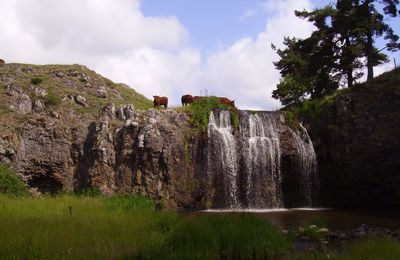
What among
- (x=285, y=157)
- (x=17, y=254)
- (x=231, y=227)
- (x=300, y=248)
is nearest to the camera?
(x=17, y=254)

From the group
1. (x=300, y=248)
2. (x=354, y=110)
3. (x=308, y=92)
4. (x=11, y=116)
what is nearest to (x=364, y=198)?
(x=354, y=110)

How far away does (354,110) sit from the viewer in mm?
28219

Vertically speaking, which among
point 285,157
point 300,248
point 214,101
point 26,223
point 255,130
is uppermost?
point 214,101

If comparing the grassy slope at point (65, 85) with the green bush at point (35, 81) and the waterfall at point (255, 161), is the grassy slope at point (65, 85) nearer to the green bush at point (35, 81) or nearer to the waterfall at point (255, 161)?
the green bush at point (35, 81)

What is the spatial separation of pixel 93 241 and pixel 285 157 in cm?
1903

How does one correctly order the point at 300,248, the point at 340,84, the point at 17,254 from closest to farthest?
the point at 17,254 → the point at 300,248 → the point at 340,84

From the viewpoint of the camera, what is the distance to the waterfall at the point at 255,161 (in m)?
26.5

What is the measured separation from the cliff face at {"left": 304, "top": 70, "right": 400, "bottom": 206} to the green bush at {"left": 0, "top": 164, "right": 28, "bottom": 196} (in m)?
18.5

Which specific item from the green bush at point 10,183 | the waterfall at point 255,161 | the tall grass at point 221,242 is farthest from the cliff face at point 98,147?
the tall grass at point 221,242

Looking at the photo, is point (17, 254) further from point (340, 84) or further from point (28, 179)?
point (340, 84)

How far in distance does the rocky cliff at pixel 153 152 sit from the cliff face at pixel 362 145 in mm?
1422

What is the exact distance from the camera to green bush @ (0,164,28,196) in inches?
837

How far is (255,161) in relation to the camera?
2714cm

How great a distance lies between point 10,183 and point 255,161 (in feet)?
47.1
